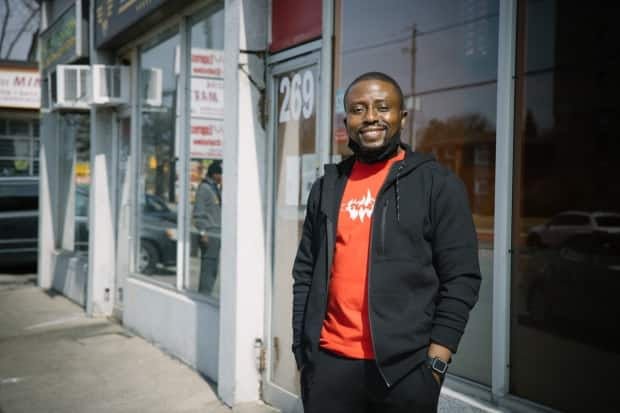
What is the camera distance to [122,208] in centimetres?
899

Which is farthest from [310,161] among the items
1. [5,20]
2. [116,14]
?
[5,20]

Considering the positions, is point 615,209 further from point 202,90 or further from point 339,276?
point 202,90

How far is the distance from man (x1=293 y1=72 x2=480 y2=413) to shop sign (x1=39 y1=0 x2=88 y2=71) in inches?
310

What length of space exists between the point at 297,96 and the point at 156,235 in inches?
138

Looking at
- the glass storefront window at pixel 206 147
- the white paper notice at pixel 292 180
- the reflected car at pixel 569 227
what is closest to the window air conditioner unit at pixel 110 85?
the glass storefront window at pixel 206 147

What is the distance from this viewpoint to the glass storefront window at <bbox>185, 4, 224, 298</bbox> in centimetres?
685

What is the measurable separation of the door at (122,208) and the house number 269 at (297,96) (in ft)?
13.0

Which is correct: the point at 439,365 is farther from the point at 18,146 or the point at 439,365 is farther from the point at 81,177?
the point at 18,146

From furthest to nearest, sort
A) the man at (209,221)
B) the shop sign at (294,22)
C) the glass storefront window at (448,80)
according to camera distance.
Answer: the man at (209,221) < the shop sign at (294,22) < the glass storefront window at (448,80)

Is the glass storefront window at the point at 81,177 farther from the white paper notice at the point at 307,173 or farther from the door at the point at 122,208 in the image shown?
the white paper notice at the point at 307,173

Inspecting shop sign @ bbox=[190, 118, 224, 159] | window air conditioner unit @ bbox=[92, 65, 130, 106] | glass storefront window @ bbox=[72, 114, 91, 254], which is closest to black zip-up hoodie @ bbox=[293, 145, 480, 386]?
shop sign @ bbox=[190, 118, 224, 159]

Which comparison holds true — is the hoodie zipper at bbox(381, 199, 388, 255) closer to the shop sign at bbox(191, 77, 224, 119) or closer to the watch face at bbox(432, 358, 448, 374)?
the watch face at bbox(432, 358, 448, 374)

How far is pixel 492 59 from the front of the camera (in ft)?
12.4

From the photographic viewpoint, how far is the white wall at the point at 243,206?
17.8ft
